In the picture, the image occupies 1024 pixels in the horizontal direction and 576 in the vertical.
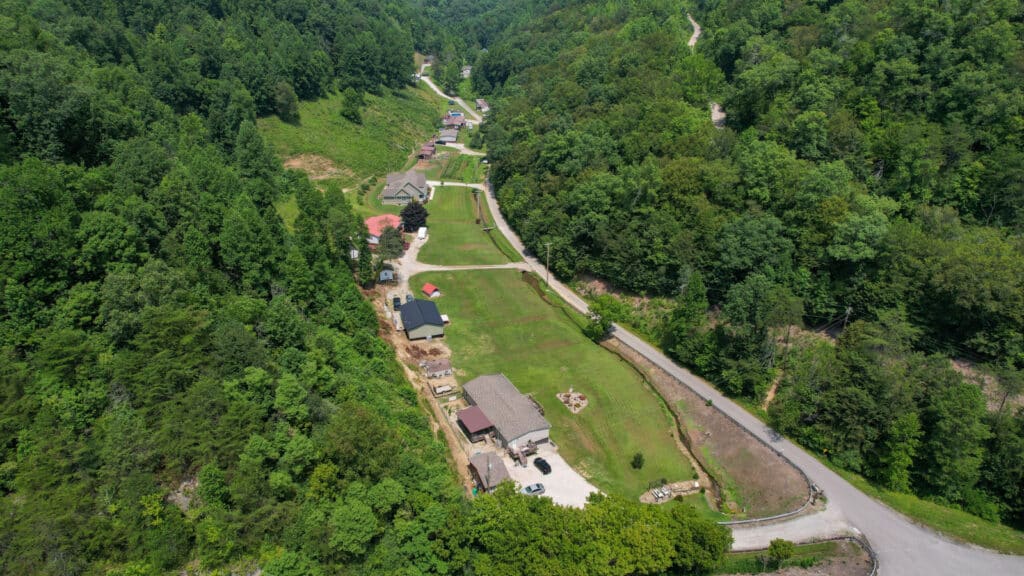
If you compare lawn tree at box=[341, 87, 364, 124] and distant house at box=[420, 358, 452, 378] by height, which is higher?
lawn tree at box=[341, 87, 364, 124]

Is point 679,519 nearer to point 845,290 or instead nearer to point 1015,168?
point 845,290

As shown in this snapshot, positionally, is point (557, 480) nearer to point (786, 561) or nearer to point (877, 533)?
point (786, 561)

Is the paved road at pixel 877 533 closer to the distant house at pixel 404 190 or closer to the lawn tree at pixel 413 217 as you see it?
the lawn tree at pixel 413 217

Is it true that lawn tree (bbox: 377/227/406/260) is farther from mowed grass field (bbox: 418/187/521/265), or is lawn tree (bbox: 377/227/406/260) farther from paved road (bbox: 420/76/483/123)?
paved road (bbox: 420/76/483/123)

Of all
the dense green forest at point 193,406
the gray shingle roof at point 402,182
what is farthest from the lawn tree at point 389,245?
the gray shingle roof at point 402,182

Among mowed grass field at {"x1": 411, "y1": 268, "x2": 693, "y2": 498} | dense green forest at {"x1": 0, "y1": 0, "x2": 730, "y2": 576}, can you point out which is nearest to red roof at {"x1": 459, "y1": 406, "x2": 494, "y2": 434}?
dense green forest at {"x1": 0, "y1": 0, "x2": 730, "y2": 576}
